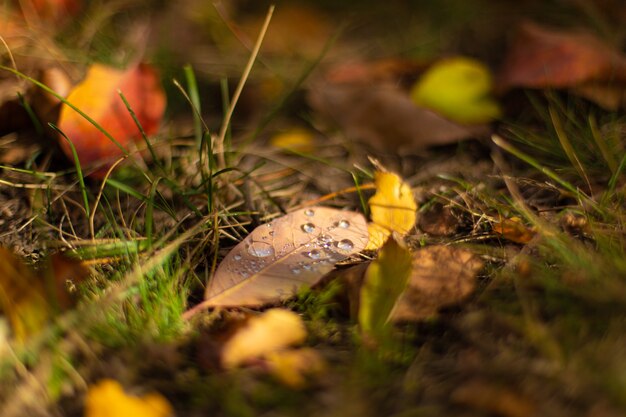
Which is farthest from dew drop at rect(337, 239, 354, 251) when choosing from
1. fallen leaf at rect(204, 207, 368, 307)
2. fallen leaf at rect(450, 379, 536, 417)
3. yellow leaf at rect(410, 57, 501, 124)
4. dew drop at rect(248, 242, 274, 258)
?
yellow leaf at rect(410, 57, 501, 124)

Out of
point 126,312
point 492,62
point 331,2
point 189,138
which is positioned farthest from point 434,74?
point 126,312

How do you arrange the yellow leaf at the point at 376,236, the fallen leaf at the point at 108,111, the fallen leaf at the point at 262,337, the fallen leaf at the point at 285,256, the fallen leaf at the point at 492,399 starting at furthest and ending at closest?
the fallen leaf at the point at 108,111 → the yellow leaf at the point at 376,236 → the fallen leaf at the point at 285,256 → the fallen leaf at the point at 262,337 → the fallen leaf at the point at 492,399

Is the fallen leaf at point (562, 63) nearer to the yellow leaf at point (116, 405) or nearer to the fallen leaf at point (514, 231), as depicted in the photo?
the fallen leaf at point (514, 231)

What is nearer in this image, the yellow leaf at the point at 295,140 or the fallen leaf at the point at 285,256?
the fallen leaf at the point at 285,256

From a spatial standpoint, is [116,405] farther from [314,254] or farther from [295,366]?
[314,254]

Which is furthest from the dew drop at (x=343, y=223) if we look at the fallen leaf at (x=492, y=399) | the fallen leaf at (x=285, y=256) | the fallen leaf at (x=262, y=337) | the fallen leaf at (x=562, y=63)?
the fallen leaf at (x=562, y=63)

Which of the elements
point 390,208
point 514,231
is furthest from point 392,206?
point 514,231

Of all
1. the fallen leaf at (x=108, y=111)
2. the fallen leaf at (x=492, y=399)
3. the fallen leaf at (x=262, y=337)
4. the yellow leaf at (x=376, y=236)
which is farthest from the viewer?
the fallen leaf at (x=108, y=111)

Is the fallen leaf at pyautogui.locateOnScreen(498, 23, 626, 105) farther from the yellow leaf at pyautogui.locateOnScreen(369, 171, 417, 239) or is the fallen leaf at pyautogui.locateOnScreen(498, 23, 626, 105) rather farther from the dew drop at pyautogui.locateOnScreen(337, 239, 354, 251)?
the dew drop at pyautogui.locateOnScreen(337, 239, 354, 251)
